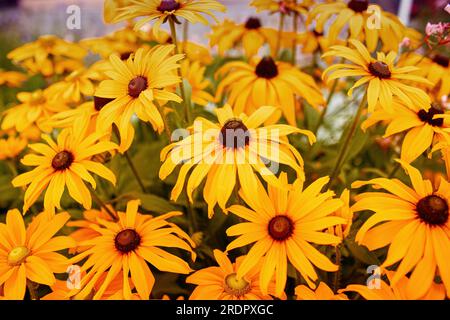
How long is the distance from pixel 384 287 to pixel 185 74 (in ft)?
2.34

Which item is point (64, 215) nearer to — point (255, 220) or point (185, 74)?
point (255, 220)

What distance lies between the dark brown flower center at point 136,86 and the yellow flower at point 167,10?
0.36 ft

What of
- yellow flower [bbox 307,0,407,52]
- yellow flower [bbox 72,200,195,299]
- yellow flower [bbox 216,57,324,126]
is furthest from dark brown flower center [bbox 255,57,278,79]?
yellow flower [bbox 72,200,195,299]

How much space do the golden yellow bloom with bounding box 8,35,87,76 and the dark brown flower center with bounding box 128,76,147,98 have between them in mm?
556

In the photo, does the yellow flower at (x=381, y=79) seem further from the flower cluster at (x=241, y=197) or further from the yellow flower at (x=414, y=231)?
the yellow flower at (x=414, y=231)

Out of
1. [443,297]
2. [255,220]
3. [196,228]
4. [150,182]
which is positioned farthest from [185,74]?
[443,297]

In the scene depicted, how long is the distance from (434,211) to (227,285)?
358mm

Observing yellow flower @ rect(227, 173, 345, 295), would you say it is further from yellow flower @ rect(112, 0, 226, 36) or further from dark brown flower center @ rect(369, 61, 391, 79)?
yellow flower @ rect(112, 0, 226, 36)

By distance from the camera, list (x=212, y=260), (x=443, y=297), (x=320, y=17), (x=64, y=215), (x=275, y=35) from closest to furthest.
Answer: (x=443, y=297) < (x=64, y=215) < (x=212, y=260) < (x=320, y=17) < (x=275, y=35)

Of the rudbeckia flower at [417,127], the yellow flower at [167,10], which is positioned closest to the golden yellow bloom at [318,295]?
the rudbeckia flower at [417,127]

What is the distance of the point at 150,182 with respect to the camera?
113 cm

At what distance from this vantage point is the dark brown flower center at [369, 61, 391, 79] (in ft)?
2.69

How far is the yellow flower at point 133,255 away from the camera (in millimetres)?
737

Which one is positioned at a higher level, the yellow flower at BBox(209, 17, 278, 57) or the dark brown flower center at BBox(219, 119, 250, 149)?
the yellow flower at BBox(209, 17, 278, 57)
